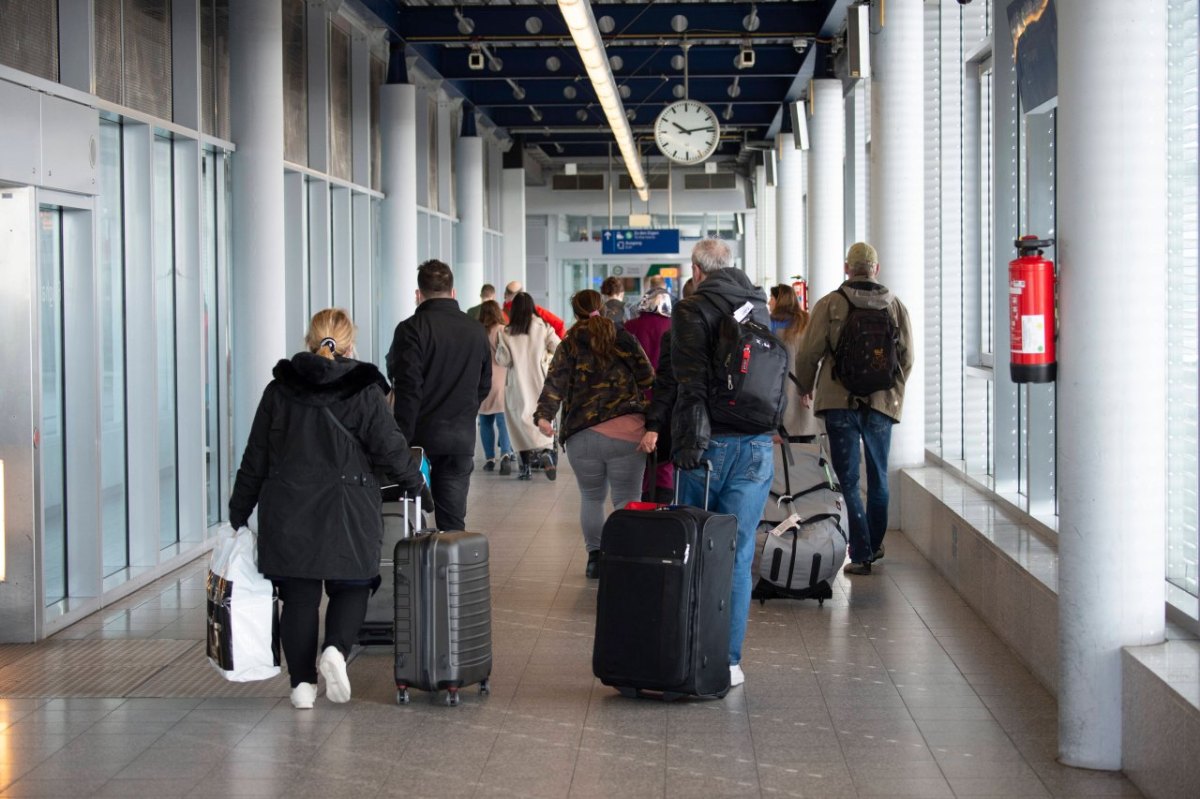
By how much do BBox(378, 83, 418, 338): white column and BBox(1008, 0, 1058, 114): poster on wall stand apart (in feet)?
27.1

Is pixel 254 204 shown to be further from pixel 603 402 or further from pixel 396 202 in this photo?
pixel 396 202

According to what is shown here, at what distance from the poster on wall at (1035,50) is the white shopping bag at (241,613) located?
355 cm

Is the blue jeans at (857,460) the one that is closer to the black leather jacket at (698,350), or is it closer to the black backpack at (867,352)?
the black backpack at (867,352)

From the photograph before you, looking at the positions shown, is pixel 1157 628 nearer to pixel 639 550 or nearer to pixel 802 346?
pixel 639 550

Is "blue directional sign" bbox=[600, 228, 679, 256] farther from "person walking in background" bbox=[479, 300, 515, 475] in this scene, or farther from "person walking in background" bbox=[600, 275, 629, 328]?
"person walking in background" bbox=[600, 275, 629, 328]

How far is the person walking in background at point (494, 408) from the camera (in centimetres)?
1202

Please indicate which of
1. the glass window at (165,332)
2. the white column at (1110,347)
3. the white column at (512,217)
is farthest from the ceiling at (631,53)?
the white column at (1110,347)

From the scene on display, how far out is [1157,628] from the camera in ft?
14.6

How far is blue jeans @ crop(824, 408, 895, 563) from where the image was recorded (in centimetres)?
777

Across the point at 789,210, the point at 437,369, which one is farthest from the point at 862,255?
the point at 789,210

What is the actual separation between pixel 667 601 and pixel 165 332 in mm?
4572

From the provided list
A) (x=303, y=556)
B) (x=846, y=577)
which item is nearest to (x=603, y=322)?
(x=846, y=577)

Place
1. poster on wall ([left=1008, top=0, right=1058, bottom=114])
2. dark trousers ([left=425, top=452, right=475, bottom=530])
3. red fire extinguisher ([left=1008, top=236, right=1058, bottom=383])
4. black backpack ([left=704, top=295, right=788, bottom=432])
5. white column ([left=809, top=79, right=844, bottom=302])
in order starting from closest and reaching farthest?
1. red fire extinguisher ([left=1008, top=236, right=1058, bottom=383])
2. black backpack ([left=704, top=295, right=788, bottom=432])
3. poster on wall ([left=1008, top=0, right=1058, bottom=114])
4. dark trousers ([left=425, top=452, right=475, bottom=530])
5. white column ([left=809, top=79, right=844, bottom=302])

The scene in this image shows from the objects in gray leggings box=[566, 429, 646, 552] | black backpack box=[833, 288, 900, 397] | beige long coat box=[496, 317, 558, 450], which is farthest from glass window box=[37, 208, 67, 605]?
beige long coat box=[496, 317, 558, 450]
